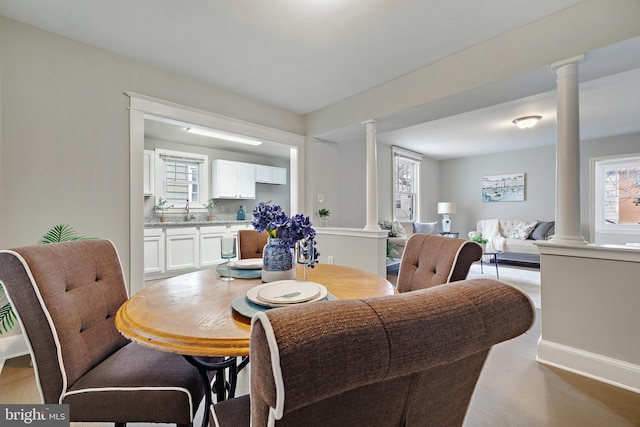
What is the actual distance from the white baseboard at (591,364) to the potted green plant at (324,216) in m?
2.73

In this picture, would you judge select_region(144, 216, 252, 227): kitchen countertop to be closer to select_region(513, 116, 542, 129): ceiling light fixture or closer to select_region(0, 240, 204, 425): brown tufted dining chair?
select_region(0, 240, 204, 425): brown tufted dining chair

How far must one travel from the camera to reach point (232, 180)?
18.1 feet

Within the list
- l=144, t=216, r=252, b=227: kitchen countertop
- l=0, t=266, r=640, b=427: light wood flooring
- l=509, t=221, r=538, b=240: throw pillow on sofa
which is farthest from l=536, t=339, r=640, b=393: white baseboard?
l=144, t=216, r=252, b=227: kitchen countertop

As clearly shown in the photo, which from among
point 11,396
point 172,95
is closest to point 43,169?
point 172,95

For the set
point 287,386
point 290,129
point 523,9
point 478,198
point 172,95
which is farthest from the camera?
point 478,198

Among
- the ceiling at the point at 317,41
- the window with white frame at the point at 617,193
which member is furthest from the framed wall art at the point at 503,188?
the ceiling at the point at 317,41

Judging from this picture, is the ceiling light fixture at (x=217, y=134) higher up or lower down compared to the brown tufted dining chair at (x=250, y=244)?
higher up

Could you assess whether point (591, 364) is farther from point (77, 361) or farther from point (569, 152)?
point (77, 361)

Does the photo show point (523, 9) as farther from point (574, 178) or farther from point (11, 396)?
point (11, 396)

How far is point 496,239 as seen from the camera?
18.9 feet

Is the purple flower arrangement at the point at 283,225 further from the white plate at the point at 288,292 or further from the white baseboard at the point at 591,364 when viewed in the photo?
the white baseboard at the point at 591,364

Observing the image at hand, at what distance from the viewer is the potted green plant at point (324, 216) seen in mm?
4094

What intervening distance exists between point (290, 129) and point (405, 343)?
12.8 ft

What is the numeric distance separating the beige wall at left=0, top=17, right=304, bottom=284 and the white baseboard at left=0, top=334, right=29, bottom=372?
→ 71 centimetres
